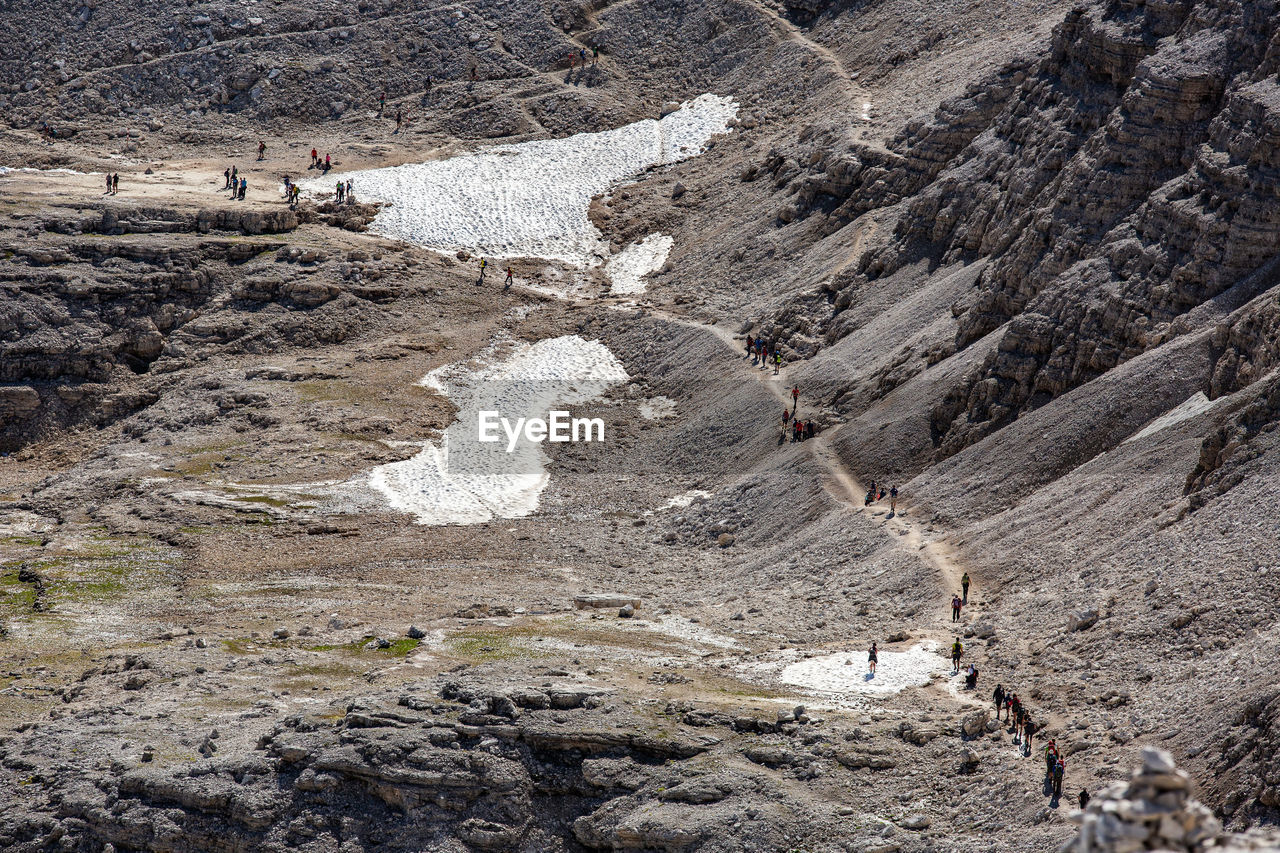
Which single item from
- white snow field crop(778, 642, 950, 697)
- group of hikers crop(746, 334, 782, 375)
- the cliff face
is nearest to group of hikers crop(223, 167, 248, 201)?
group of hikers crop(746, 334, 782, 375)

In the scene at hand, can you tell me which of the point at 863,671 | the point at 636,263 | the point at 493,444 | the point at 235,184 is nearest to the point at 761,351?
the point at 493,444

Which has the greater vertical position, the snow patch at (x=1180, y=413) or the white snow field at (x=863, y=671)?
the snow patch at (x=1180, y=413)

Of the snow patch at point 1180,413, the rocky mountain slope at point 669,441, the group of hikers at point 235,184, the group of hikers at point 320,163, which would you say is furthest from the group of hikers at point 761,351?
the group of hikers at point 320,163

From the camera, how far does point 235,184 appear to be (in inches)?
3861

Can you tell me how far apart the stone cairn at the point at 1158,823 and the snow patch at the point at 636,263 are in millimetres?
79292

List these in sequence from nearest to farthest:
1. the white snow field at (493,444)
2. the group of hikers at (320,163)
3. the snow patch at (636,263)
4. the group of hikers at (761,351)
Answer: the white snow field at (493,444)
the group of hikers at (761,351)
the snow patch at (636,263)
the group of hikers at (320,163)

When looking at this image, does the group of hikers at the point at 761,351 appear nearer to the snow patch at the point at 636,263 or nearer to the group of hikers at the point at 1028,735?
the snow patch at the point at 636,263

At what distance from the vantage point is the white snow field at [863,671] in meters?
44.8

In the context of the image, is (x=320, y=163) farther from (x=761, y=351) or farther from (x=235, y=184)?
(x=761, y=351)
